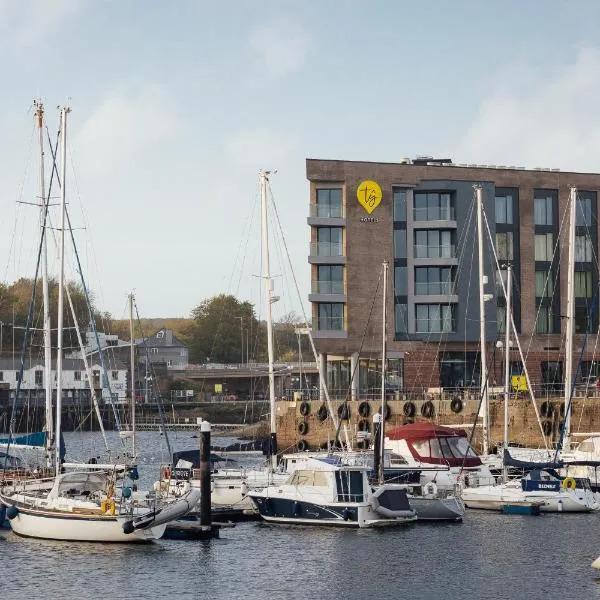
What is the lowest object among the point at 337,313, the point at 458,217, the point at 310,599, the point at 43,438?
the point at 310,599

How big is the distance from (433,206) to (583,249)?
1537cm

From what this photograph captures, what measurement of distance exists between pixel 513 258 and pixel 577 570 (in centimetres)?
7056

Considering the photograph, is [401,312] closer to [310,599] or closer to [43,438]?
[43,438]

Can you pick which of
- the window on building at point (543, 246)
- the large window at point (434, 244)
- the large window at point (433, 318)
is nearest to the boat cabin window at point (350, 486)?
the large window at point (433, 318)

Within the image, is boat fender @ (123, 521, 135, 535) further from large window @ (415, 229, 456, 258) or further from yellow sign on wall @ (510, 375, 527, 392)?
large window @ (415, 229, 456, 258)

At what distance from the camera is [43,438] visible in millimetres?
54906

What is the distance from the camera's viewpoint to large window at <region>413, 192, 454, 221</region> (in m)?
107

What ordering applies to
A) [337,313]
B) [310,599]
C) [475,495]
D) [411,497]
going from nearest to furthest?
1. [310,599]
2. [411,497]
3. [475,495]
4. [337,313]

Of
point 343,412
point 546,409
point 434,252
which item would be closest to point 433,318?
point 434,252

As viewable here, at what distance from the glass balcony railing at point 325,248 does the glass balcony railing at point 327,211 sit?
88.2 inches

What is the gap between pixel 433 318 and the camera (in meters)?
106

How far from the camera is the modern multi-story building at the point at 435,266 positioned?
105 metres

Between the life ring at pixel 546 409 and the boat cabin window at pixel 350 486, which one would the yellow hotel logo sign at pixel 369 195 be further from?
the boat cabin window at pixel 350 486

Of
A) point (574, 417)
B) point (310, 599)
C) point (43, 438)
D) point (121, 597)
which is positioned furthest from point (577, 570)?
point (574, 417)
